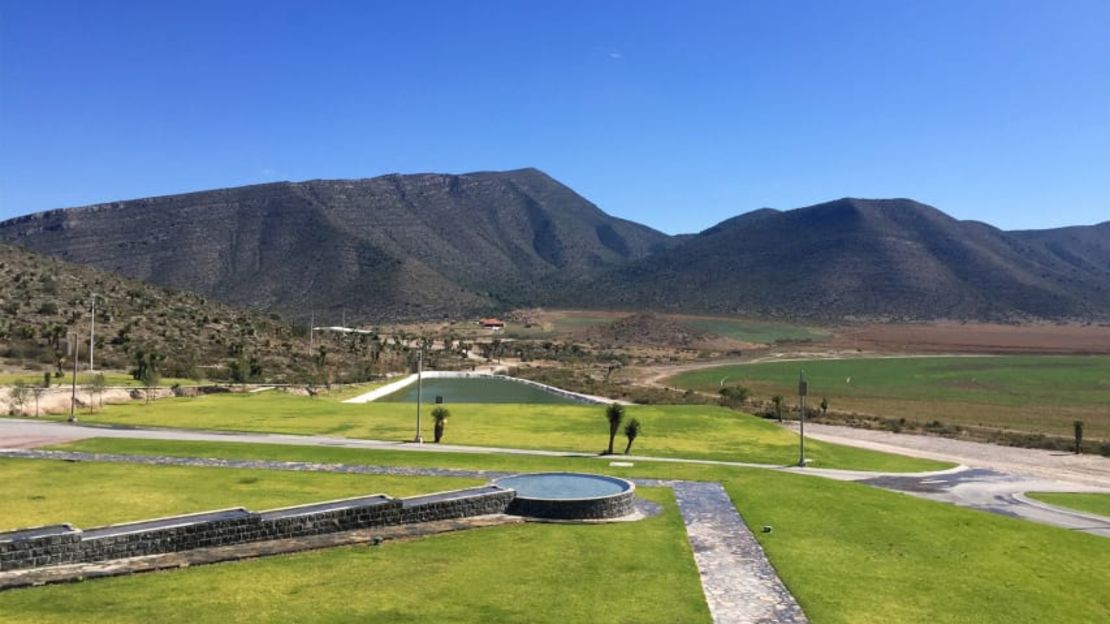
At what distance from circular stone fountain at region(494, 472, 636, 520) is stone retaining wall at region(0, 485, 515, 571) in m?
0.70

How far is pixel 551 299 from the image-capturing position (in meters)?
184

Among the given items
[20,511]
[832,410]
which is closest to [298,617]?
[20,511]

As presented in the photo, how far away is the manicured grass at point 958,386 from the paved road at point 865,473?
84.2 feet

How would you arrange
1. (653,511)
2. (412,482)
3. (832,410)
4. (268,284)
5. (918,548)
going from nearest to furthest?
(918,548)
(653,511)
(412,482)
(832,410)
(268,284)

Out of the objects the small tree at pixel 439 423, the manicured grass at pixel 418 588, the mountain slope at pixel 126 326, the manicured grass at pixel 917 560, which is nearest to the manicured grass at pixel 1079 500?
the manicured grass at pixel 917 560

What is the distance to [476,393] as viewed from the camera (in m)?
68.9

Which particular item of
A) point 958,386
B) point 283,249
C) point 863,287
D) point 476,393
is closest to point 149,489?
point 476,393

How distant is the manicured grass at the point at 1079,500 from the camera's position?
82.2 feet

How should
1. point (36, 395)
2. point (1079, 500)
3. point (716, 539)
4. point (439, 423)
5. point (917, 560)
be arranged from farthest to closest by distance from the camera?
point (36, 395), point (439, 423), point (1079, 500), point (716, 539), point (917, 560)

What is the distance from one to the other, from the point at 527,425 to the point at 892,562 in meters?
24.7

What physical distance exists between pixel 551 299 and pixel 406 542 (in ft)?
552

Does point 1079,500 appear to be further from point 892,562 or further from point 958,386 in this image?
point 958,386

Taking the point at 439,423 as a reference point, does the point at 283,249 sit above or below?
above

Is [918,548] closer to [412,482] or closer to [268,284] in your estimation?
[412,482]
